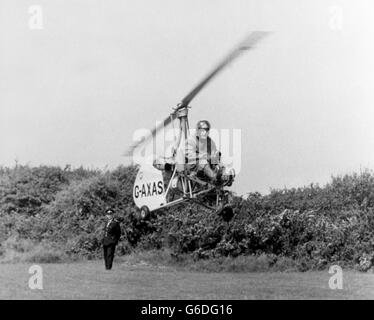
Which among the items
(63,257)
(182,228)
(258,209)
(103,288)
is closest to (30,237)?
(63,257)

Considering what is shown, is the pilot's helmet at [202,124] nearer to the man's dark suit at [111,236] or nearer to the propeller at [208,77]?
the propeller at [208,77]

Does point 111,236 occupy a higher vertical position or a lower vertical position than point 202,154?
lower

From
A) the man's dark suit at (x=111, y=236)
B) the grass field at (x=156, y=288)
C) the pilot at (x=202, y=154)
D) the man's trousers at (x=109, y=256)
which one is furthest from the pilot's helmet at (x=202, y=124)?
the man's trousers at (x=109, y=256)

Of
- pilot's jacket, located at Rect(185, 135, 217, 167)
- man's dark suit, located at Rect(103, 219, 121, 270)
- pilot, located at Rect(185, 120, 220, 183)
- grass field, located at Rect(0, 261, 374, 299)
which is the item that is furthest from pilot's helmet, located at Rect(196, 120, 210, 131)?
man's dark suit, located at Rect(103, 219, 121, 270)

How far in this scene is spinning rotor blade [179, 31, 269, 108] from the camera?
1227 centimetres

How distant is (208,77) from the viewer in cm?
1396

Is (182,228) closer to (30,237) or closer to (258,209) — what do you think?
(258,209)

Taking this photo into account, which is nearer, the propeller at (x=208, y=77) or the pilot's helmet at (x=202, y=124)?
the propeller at (x=208, y=77)

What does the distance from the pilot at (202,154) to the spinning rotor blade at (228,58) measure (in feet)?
2.32

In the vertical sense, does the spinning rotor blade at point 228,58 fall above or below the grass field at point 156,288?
above

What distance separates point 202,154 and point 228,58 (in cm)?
294

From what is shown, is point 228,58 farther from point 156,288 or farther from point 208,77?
point 156,288

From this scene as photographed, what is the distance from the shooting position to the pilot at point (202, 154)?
49.2ft

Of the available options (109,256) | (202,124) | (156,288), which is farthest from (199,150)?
(109,256)
